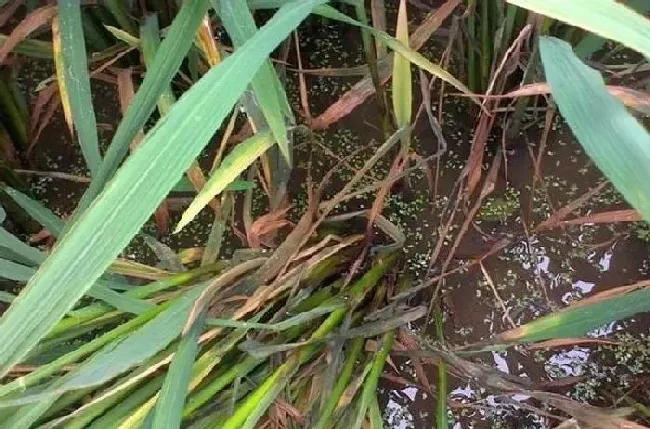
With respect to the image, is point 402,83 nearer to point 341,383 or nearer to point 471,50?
point 471,50

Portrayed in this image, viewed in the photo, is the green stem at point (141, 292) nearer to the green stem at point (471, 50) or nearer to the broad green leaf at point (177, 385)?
the broad green leaf at point (177, 385)

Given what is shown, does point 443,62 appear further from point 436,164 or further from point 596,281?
point 596,281

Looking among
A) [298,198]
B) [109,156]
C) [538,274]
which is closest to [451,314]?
[538,274]

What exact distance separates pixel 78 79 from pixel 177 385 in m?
0.26

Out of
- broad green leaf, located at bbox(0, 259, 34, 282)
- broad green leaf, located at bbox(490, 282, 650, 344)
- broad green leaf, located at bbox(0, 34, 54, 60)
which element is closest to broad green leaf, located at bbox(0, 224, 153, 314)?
broad green leaf, located at bbox(0, 259, 34, 282)

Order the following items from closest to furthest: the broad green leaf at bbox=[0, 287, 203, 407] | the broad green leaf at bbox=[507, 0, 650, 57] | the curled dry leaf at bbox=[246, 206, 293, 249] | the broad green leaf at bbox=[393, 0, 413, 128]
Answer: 1. the broad green leaf at bbox=[507, 0, 650, 57]
2. the broad green leaf at bbox=[0, 287, 203, 407]
3. the broad green leaf at bbox=[393, 0, 413, 128]
4. the curled dry leaf at bbox=[246, 206, 293, 249]

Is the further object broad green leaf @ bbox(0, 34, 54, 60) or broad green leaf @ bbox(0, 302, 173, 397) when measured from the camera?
broad green leaf @ bbox(0, 34, 54, 60)

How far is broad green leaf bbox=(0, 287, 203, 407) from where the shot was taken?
1.63 ft

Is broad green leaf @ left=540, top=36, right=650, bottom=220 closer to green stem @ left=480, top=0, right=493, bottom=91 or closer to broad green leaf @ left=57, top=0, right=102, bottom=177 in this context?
green stem @ left=480, top=0, right=493, bottom=91

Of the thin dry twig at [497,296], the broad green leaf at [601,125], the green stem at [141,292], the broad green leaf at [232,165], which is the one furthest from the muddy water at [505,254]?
the broad green leaf at [601,125]

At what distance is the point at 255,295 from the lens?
656 mm

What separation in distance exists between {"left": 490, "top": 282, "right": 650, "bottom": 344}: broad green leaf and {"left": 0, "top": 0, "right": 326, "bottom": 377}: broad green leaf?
0.99 feet

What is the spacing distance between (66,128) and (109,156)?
0.36 metres

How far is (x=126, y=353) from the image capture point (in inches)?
20.2
